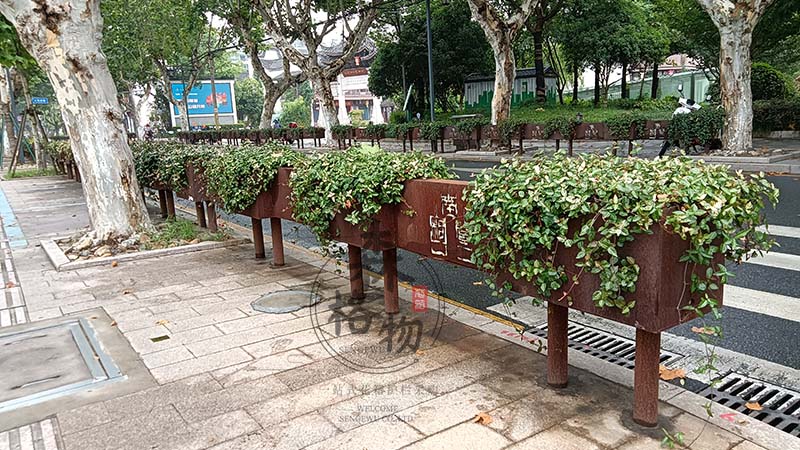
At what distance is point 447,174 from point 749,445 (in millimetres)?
2669

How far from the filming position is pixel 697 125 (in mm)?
14992

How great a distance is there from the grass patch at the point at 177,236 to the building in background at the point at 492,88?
27107 mm

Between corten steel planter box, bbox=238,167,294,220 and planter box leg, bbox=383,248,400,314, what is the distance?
143 centimetres

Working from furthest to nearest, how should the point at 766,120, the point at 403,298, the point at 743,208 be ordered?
the point at 766,120, the point at 403,298, the point at 743,208

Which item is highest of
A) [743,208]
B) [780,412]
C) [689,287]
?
[743,208]

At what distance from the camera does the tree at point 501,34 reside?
18.5m

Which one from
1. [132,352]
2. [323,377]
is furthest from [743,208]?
[132,352]

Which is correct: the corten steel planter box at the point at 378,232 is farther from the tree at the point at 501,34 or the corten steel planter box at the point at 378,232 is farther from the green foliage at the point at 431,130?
the green foliage at the point at 431,130

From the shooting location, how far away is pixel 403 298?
18.7 feet

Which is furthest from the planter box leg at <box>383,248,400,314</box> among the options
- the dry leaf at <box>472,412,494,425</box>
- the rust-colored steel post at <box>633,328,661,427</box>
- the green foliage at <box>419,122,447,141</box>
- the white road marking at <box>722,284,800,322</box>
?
the green foliage at <box>419,122,447,141</box>

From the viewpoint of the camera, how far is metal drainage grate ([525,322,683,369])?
4277 mm

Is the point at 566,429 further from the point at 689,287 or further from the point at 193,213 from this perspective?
the point at 193,213

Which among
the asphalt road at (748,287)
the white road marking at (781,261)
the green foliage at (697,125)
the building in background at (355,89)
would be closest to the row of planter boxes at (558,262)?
the asphalt road at (748,287)

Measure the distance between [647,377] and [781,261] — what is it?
4242 mm
